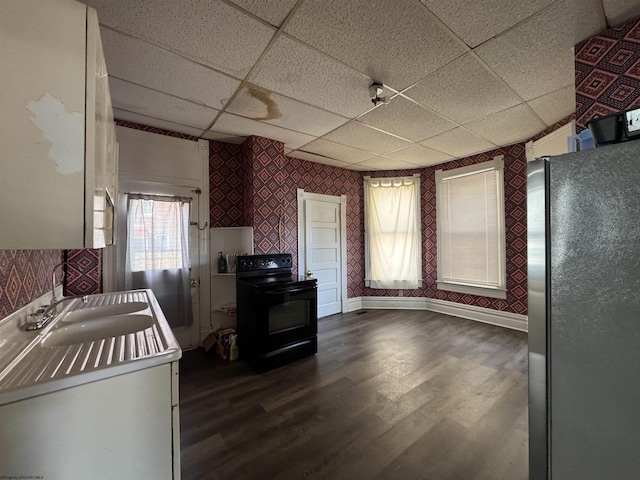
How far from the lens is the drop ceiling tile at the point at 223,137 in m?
2.95

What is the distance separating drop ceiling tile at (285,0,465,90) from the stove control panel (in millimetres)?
2005

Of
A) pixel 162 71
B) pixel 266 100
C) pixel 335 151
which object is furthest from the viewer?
pixel 335 151

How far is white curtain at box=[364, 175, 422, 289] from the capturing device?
454 cm

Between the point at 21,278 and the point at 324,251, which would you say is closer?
the point at 21,278

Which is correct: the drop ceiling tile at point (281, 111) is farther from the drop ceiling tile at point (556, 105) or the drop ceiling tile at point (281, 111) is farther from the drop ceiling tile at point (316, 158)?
the drop ceiling tile at point (556, 105)

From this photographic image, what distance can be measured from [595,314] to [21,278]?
7.69ft

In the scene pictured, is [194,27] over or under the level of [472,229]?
over

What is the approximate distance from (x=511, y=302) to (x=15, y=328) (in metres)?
4.68

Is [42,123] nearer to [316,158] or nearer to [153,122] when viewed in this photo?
[153,122]

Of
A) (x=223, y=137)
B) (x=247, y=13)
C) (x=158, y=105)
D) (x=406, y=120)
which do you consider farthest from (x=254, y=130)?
(x=406, y=120)

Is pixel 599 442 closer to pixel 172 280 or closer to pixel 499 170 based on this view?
pixel 172 280

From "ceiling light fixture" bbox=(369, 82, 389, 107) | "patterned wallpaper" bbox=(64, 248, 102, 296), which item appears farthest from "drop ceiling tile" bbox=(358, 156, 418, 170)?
"patterned wallpaper" bbox=(64, 248, 102, 296)

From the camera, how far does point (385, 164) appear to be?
4.25 meters

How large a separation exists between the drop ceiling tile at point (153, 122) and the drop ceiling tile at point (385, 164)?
2438 millimetres
